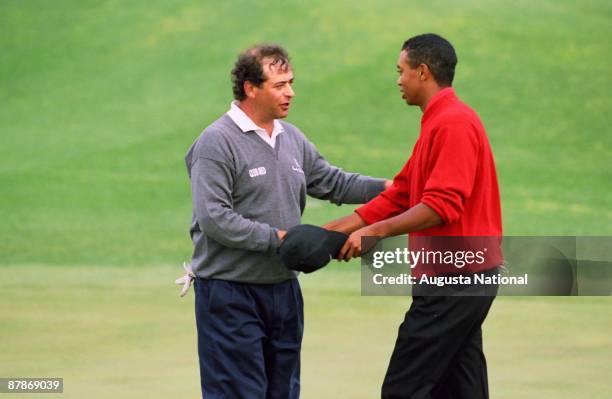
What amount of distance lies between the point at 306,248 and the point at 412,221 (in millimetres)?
550

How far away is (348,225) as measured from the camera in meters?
6.23

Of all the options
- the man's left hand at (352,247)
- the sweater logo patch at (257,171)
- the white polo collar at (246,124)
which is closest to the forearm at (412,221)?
the man's left hand at (352,247)

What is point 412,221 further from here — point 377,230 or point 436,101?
point 436,101

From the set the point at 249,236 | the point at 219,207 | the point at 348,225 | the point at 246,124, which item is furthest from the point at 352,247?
the point at 246,124

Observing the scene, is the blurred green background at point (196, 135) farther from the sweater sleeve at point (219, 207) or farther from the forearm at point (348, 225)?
the sweater sleeve at point (219, 207)

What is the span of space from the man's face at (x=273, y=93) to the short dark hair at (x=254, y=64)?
0.9 inches

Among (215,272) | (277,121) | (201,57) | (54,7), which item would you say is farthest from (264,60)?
→ (54,7)

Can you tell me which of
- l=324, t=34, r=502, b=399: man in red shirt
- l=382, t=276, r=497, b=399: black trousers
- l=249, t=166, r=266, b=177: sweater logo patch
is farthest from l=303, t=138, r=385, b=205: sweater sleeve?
l=382, t=276, r=497, b=399: black trousers

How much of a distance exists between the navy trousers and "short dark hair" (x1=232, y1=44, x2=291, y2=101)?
34.8 inches

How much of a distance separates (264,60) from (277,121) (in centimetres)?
32

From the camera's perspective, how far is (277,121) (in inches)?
253

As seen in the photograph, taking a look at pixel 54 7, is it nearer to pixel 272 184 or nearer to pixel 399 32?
pixel 399 32

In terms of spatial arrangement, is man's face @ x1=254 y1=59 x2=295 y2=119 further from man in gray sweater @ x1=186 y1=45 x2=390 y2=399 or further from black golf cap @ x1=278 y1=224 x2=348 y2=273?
black golf cap @ x1=278 y1=224 x2=348 y2=273

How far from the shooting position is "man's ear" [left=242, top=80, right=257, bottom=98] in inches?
246
